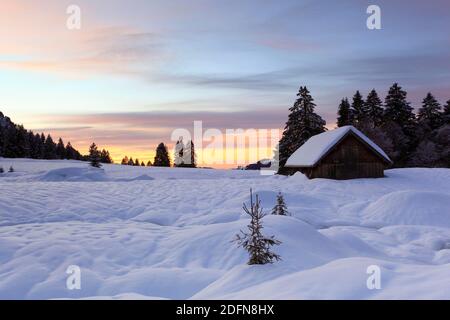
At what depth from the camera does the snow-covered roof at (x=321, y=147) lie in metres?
32.1

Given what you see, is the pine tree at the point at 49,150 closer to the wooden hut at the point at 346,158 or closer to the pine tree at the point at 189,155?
the pine tree at the point at 189,155

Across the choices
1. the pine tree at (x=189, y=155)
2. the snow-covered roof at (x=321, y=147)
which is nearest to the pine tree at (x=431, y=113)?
the snow-covered roof at (x=321, y=147)

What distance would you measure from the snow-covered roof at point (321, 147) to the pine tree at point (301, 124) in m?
10.4

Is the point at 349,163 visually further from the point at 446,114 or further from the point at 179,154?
the point at 179,154

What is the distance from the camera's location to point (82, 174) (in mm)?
41031

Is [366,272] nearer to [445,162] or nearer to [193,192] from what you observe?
[193,192]

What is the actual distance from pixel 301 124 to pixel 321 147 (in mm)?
15789

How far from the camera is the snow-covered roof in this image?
32062 mm

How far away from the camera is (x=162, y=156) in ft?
281

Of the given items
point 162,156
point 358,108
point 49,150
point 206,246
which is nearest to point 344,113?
point 358,108

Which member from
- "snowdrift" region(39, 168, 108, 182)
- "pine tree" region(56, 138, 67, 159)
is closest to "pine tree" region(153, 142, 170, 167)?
"pine tree" region(56, 138, 67, 159)

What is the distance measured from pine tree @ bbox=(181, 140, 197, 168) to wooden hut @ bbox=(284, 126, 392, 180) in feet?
164
